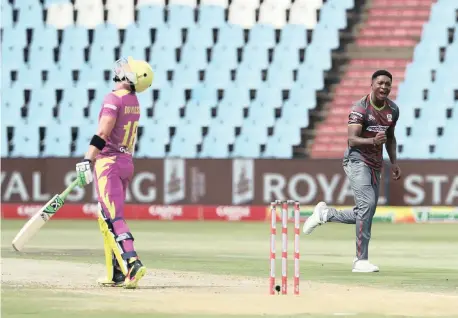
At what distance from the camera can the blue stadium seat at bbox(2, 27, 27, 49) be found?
2930 cm

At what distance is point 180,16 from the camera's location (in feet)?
95.4

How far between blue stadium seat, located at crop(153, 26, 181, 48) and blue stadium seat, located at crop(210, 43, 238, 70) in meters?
0.90

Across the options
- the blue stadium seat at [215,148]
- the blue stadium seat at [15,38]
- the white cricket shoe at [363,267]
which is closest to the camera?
the white cricket shoe at [363,267]

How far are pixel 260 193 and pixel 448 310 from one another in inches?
660

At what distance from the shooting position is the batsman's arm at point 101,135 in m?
10.5

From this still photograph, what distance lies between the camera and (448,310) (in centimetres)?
920

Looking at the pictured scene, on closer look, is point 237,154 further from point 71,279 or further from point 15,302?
point 15,302

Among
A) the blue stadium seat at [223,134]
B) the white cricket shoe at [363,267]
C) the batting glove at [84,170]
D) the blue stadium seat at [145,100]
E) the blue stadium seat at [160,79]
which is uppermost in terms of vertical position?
the blue stadium seat at [160,79]

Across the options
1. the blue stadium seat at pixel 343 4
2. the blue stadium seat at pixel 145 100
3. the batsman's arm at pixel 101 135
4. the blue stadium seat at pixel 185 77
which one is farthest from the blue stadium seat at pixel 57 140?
the batsman's arm at pixel 101 135

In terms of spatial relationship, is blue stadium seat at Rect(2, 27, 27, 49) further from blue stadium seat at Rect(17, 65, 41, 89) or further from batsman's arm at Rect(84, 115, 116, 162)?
batsman's arm at Rect(84, 115, 116, 162)

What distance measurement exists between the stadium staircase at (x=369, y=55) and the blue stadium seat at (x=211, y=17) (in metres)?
2.80

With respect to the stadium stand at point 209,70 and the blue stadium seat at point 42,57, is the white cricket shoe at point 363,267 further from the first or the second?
the blue stadium seat at point 42,57

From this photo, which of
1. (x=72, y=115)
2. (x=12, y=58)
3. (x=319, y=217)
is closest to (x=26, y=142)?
(x=72, y=115)

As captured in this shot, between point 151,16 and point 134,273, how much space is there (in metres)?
19.2
